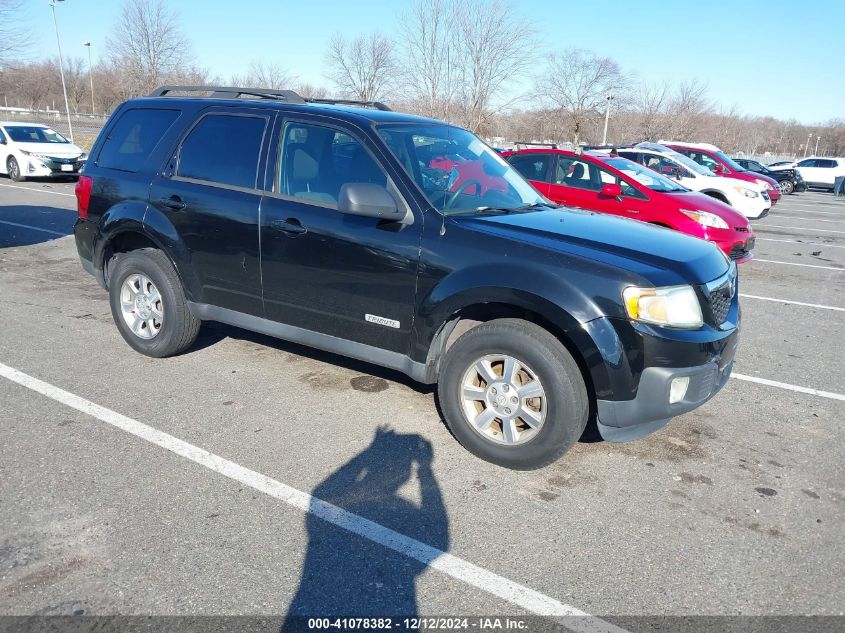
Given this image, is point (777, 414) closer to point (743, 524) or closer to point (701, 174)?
point (743, 524)

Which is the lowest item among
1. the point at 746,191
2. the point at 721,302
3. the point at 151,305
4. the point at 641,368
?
the point at 151,305

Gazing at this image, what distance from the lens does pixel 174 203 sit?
4.64 meters

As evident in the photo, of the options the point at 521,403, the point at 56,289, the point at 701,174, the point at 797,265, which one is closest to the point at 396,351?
the point at 521,403

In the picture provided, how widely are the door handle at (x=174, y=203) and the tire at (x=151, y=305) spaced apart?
0.40m

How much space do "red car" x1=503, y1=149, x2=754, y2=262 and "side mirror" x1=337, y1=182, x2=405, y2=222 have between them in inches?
212

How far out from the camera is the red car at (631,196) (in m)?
8.83

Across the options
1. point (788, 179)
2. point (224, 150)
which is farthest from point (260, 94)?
point (788, 179)

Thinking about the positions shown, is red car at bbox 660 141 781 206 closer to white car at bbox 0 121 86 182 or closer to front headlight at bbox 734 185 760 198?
front headlight at bbox 734 185 760 198

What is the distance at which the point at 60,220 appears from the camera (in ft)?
37.6

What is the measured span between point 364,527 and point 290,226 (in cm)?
200

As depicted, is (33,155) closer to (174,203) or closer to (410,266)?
(174,203)

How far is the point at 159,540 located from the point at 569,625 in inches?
70.5

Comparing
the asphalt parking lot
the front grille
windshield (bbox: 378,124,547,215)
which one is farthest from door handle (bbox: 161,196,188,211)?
the front grille

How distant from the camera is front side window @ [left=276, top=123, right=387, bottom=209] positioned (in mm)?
4035
